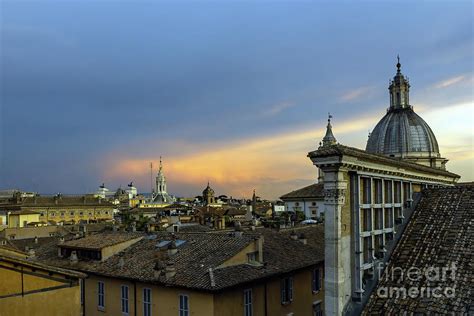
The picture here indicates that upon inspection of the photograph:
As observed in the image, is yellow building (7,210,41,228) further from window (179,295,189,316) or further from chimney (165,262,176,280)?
window (179,295,189,316)

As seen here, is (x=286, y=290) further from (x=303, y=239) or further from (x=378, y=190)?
(x=378, y=190)

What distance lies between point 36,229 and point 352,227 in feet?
149

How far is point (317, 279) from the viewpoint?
24609 millimetres

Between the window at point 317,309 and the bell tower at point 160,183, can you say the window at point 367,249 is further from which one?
the bell tower at point 160,183

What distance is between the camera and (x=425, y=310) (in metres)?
10.9

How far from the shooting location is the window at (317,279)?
79.5ft

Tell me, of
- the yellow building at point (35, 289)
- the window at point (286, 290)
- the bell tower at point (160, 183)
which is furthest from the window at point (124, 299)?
the bell tower at point (160, 183)

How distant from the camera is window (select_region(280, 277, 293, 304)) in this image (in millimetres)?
21302

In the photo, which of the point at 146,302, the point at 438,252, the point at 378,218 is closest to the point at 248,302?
the point at 146,302

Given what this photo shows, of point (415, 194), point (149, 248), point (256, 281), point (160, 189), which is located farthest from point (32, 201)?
point (160, 189)

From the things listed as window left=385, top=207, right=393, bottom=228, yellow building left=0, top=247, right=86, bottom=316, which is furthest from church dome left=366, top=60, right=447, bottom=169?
yellow building left=0, top=247, right=86, bottom=316

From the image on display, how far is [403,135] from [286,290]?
4103 centimetres

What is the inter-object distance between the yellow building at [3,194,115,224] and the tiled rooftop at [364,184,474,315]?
257 feet

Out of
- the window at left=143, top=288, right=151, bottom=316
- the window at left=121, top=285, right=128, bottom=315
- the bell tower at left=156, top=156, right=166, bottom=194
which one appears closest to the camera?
the window at left=143, top=288, right=151, bottom=316
